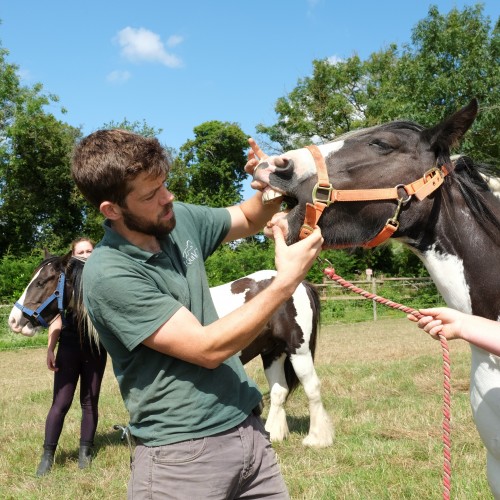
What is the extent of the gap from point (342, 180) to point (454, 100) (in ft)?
75.7

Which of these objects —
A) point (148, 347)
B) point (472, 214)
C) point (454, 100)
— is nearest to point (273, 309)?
point (148, 347)

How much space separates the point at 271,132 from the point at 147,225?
3620 centimetres

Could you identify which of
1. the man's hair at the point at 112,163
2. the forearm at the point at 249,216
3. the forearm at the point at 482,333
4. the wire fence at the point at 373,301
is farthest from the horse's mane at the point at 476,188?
the wire fence at the point at 373,301

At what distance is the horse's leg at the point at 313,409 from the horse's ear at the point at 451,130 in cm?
410

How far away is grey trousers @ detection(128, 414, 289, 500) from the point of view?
1980 mm

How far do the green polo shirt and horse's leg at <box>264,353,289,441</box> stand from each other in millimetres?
4100

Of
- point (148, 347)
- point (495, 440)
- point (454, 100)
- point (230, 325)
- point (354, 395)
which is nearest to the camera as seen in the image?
point (230, 325)

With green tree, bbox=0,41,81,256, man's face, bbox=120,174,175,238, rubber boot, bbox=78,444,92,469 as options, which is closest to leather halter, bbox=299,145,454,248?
man's face, bbox=120,174,175,238

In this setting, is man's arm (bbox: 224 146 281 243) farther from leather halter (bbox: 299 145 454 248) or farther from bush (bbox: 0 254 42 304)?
bush (bbox: 0 254 42 304)

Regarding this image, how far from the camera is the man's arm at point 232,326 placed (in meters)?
1.87

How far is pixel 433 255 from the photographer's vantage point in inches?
89.7

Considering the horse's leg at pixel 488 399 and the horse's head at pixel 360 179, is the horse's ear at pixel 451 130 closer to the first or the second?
the horse's head at pixel 360 179

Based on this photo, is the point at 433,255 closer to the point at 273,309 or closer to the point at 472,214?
the point at 472,214

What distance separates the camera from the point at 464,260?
7.31ft
